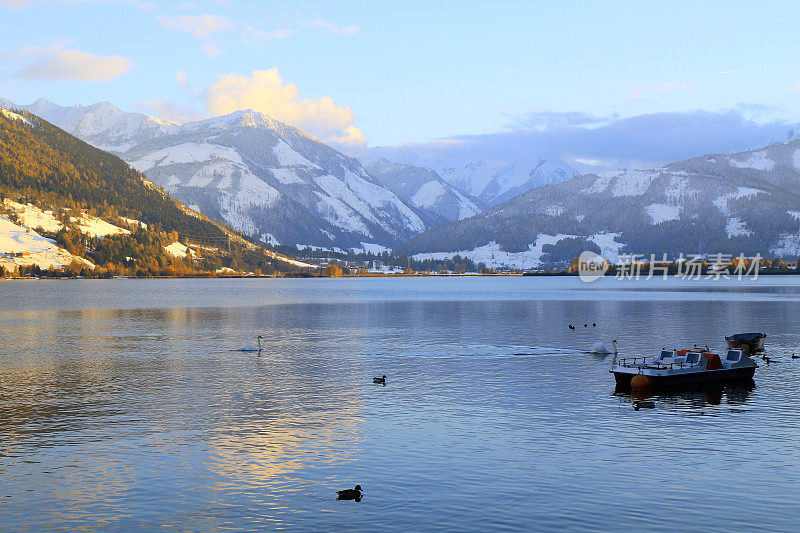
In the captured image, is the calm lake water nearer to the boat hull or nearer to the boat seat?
the boat hull

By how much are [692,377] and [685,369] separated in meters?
1.15

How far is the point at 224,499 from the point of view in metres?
44.0

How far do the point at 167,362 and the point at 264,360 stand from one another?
1321 cm

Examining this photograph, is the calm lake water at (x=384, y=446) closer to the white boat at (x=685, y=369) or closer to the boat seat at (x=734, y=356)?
the white boat at (x=685, y=369)

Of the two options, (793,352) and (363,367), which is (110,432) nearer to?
(363,367)

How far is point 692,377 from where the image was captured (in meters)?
86.1

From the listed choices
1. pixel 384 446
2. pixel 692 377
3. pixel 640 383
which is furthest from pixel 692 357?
pixel 384 446

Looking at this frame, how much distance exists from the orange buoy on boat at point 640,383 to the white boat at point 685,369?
106 mm

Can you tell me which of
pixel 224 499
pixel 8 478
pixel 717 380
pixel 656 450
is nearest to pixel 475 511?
pixel 224 499

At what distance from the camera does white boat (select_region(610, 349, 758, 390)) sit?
83.6 m

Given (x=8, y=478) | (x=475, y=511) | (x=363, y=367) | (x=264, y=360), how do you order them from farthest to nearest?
(x=264, y=360)
(x=363, y=367)
(x=8, y=478)
(x=475, y=511)

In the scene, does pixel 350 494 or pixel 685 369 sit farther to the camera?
pixel 685 369

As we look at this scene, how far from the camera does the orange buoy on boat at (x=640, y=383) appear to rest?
8188 centimetres

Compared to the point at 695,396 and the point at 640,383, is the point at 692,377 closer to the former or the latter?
the point at 695,396
